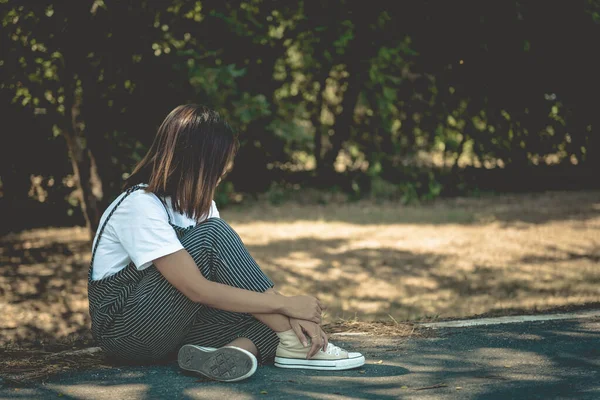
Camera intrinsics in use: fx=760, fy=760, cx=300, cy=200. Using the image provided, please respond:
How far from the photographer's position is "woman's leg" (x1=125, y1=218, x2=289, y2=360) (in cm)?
310

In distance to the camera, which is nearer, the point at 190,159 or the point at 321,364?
the point at 190,159

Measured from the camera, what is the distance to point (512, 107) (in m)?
5.70

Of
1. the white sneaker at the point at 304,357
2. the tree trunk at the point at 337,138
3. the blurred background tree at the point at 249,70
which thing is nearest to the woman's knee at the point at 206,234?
the white sneaker at the point at 304,357

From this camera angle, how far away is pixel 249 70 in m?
7.12

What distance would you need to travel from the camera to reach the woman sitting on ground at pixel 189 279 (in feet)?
9.99

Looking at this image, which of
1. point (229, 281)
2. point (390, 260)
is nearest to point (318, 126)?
point (390, 260)

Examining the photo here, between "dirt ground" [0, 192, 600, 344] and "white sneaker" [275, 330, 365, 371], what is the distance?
1730mm

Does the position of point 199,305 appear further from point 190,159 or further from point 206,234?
point 190,159

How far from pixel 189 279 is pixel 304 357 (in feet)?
2.15

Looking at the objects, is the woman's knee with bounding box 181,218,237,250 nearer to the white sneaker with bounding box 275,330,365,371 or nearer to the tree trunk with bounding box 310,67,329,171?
the white sneaker with bounding box 275,330,365,371

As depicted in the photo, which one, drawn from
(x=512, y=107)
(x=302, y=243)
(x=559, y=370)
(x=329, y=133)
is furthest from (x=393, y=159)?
(x=559, y=370)

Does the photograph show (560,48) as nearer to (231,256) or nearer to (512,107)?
(512,107)

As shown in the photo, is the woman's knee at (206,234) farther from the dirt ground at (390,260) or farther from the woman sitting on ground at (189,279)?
the dirt ground at (390,260)

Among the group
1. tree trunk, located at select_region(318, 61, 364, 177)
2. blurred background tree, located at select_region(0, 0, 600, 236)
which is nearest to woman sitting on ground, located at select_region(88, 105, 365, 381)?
blurred background tree, located at select_region(0, 0, 600, 236)
